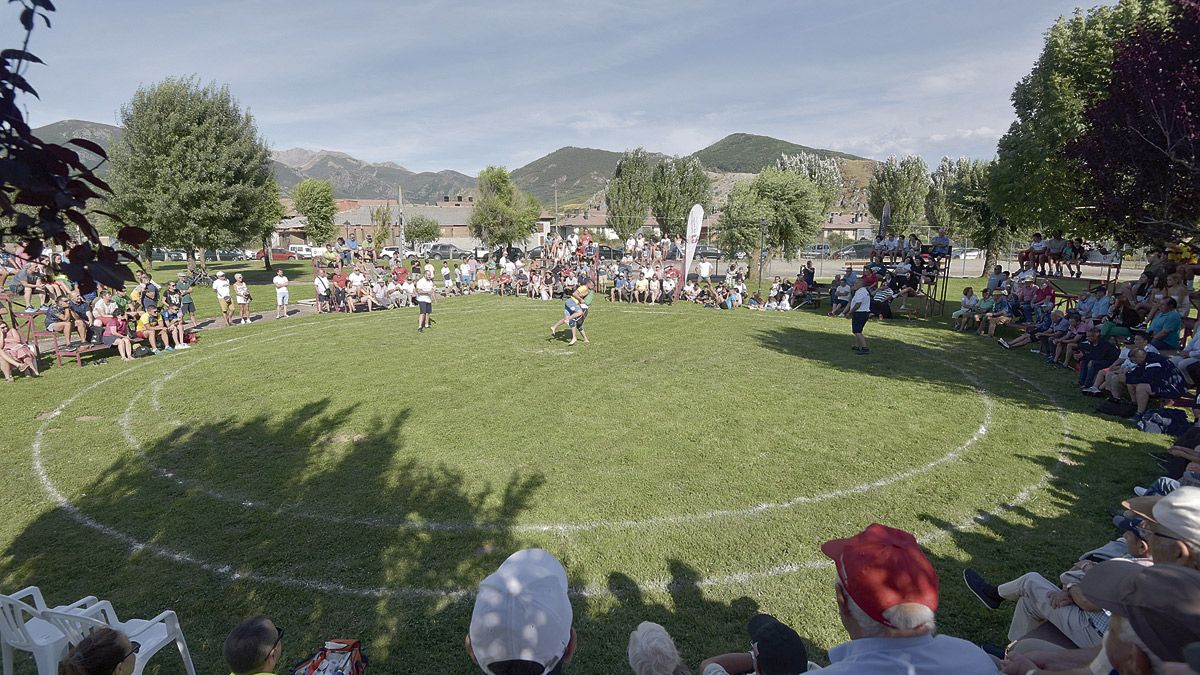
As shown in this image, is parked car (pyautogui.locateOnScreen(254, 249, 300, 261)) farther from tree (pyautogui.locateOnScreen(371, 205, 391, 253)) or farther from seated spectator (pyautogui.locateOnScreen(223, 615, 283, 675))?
seated spectator (pyautogui.locateOnScreen(223, 615, 283, 675))

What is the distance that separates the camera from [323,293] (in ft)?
69.8

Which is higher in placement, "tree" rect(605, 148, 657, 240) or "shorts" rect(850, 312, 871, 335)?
"tree" rect(605, 148, 657, 240)

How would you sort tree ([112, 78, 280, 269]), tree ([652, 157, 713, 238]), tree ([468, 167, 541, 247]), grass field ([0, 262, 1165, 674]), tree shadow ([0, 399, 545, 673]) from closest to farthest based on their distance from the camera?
tree shadow ([0, 399, 545, 673]), grass field ([0, 262, 1165, 674]), tree ([112, 78, 280, 269]), tree ([652, 157, 713, 238]), tree ([468, 167, 541, 247])

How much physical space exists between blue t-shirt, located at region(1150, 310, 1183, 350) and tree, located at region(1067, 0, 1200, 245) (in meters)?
1.65

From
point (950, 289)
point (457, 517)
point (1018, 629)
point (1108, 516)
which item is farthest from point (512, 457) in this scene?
point (950, 289)

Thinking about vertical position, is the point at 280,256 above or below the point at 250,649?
above

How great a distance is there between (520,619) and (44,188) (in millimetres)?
2269

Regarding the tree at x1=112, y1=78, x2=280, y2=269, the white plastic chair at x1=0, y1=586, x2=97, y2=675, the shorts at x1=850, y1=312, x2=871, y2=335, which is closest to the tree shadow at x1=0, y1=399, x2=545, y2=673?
the white plastic chair at x1=0, y1=586, x2=97, y2=675

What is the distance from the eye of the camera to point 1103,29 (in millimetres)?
17875

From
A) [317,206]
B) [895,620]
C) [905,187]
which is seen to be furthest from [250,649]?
Result: [317,206]

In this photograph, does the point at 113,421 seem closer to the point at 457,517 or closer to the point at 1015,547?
the point at 457,517

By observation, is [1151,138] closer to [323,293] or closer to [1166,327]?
[1166,327]

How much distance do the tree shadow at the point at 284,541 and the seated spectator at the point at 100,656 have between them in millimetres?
1359

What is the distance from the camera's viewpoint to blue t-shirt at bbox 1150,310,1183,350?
10.2 metres
